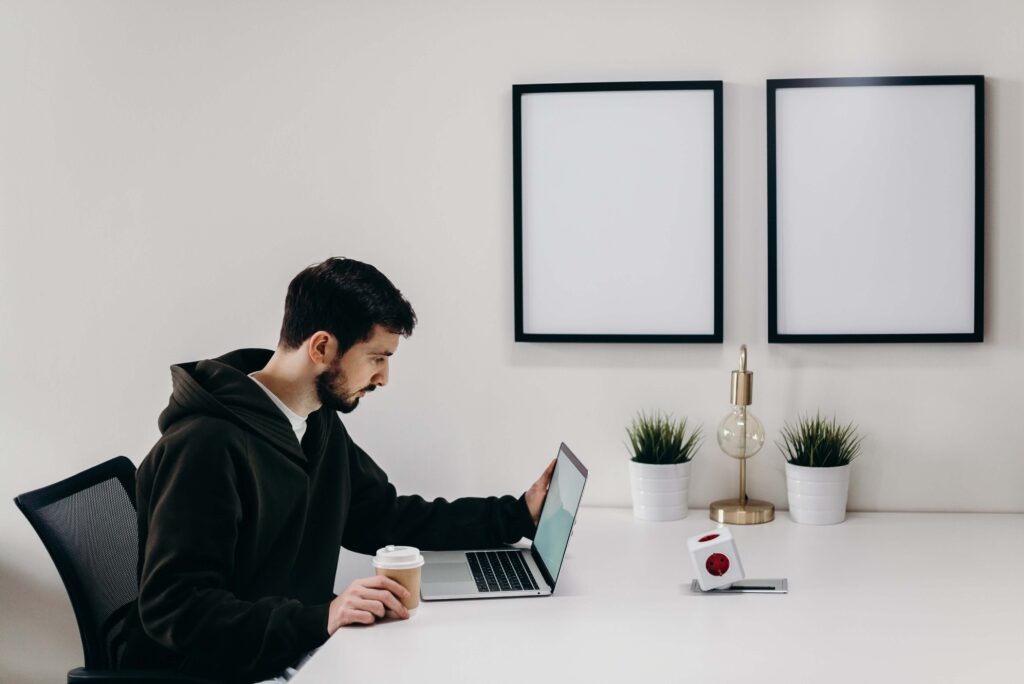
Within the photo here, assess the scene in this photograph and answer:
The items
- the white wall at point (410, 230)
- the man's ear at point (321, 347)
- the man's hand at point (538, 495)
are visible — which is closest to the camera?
the man's ear at point (321, 347)

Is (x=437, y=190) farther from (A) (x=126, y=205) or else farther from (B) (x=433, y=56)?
(A) (x=126, y=205)

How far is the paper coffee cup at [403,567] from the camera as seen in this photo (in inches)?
56.6

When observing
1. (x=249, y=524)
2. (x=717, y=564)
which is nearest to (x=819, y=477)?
(x=717, y=564)

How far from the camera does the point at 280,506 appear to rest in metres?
1.60

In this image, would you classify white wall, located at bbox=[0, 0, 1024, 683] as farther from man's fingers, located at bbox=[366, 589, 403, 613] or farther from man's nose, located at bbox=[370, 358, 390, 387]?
man's fingers, located at bbox=[366, 589, 403, 613]

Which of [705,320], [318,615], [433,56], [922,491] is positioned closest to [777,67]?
[705,320]

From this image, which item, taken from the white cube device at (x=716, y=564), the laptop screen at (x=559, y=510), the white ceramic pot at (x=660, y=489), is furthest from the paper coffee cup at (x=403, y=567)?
the white ceramic pot at (x=660, y=489)

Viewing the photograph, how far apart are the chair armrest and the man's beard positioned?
20.4 inches

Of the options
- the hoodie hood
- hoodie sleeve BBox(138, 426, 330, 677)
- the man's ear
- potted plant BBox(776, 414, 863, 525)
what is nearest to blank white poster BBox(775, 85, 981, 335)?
potted plant BBox(776, 414, 863, 525)

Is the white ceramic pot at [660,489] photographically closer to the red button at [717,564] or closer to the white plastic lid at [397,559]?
the red button at [717,564]

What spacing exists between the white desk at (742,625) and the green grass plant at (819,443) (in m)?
0.19

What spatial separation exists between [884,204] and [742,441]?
65cm

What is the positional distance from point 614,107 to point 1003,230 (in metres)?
0.95

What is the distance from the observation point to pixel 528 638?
1.37 m
